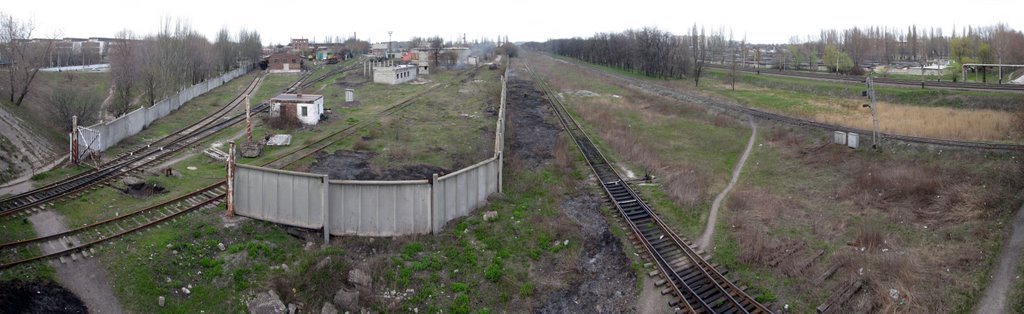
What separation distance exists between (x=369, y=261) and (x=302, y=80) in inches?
2308

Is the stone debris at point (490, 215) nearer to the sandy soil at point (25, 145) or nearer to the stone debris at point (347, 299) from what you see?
the stone debris at point (347, 299)

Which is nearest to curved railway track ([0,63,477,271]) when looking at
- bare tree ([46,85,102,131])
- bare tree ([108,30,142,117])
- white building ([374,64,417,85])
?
bare tree ([46,85,102,131])

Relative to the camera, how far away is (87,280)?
13.5 meters

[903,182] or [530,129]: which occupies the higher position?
[530,129]

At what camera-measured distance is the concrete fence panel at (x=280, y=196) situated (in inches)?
638

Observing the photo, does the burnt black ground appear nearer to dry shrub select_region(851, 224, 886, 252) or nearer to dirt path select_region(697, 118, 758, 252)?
dirt path select_region(697, 118, 758, 252)

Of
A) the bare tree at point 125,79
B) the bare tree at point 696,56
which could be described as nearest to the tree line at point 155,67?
the bare tree at point 125,79

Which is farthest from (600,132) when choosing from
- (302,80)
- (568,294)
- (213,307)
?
(302,80)

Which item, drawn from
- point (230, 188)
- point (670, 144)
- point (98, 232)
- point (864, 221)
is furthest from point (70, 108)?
point (864, 221)

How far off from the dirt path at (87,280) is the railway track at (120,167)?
417 cm

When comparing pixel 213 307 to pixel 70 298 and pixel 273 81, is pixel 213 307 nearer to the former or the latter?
pixel 70 298

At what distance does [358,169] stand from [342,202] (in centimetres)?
820

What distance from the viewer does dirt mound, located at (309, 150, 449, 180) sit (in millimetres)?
23156

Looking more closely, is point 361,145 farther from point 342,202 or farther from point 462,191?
point 342,202
